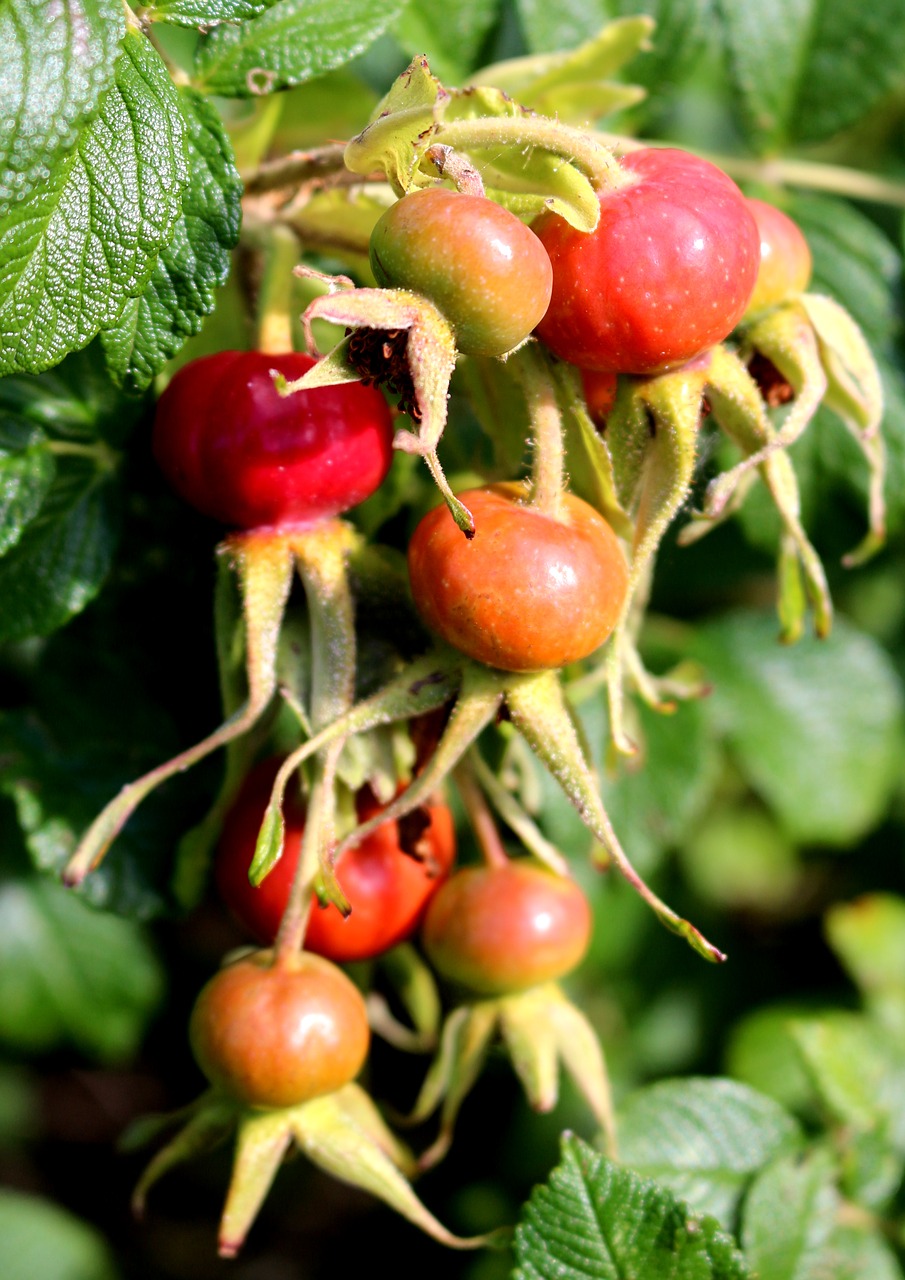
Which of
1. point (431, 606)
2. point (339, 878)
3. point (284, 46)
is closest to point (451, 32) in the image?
point (284, 46)

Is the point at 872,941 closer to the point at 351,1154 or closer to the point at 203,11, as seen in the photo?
the point at 351,1154

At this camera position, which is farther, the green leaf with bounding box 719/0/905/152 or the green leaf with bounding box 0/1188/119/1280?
the green leaf with bounding box 0/1188/119/1280

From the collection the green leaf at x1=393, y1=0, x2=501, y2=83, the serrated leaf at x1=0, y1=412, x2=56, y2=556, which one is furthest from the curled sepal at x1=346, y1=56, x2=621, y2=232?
the green leaf at x1=393, y1=0, x2=501, y2=83

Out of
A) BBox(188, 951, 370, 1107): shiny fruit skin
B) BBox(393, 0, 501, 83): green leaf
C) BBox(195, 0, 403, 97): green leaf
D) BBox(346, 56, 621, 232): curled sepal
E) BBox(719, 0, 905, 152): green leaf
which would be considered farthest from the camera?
BBox(719, 0, 905, 152): green leaf

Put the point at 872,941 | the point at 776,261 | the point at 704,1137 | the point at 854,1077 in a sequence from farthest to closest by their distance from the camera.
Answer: the point at 872,941 < the point at 854,1077 < the point at 704,1137 < the point at 776,261

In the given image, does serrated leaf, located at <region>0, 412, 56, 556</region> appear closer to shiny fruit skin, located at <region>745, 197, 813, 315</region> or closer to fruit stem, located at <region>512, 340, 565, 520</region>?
fruit stem, located at <region>512, 340, 565, 520</region>

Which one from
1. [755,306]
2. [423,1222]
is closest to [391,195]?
[755,306]
